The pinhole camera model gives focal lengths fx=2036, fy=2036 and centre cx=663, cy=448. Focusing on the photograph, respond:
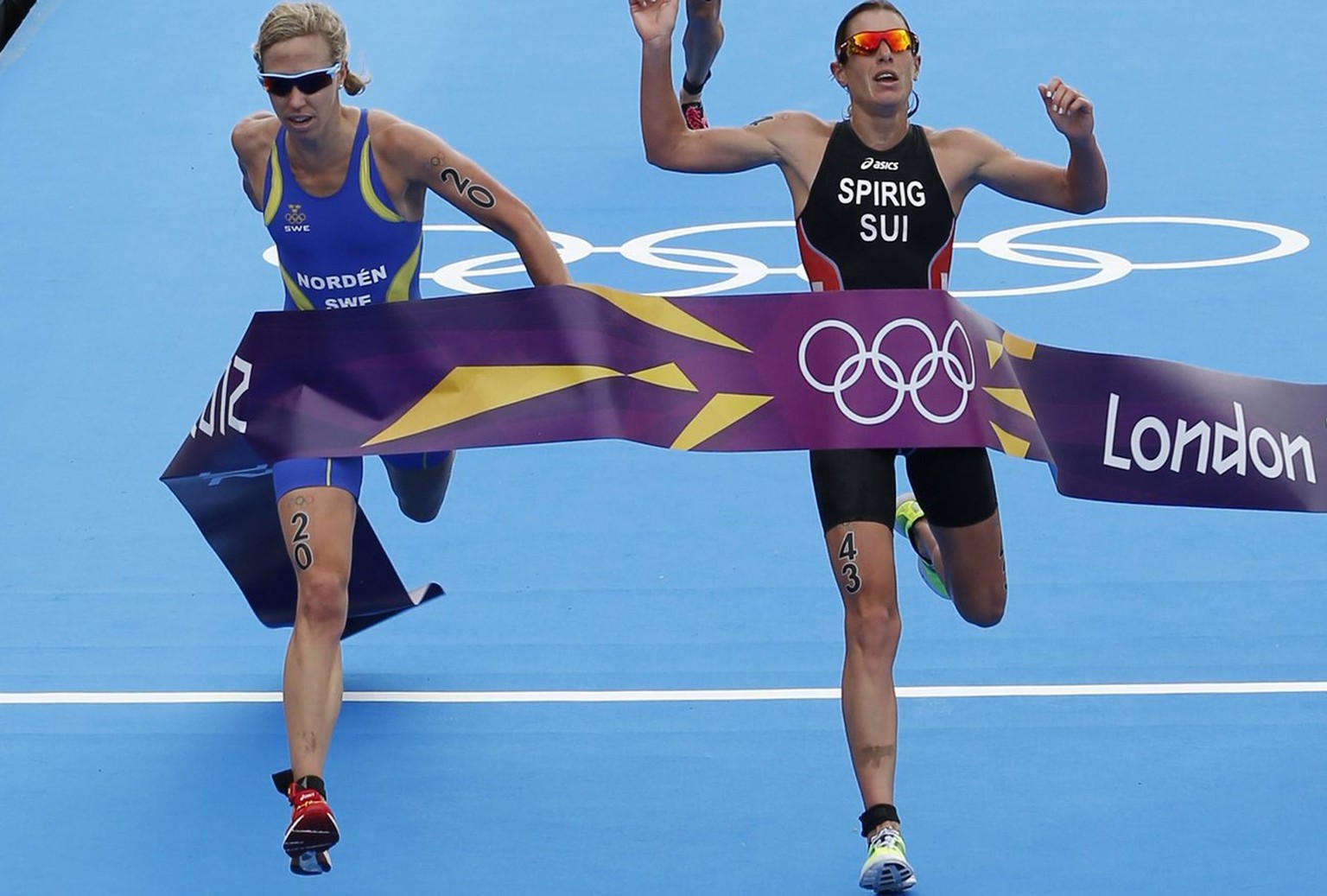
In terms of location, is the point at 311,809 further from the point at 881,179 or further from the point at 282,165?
the point at 881,179

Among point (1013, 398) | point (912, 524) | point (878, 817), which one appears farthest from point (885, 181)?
point (878, 817)

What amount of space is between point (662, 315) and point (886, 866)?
1.67m

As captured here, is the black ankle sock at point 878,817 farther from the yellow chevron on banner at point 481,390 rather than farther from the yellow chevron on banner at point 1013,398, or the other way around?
the yellow chevron on banner at point 481,390

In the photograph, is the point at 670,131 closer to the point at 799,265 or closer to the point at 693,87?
the point at 799,265

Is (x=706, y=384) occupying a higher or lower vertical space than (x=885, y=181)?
lower

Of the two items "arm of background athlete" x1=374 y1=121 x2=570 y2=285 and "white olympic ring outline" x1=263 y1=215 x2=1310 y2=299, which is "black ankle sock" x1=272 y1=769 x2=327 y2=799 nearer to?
"arm of background athlete" x1=374 y1=121 x2=570 y2=285

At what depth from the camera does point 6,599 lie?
7.46 m

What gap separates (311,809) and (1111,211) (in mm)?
7205

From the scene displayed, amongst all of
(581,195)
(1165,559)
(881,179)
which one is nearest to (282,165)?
(881,179)

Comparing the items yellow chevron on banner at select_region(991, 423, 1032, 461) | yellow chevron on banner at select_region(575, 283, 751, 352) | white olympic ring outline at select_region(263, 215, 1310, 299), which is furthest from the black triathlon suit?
white olympic ring outline at select_region(263, 215, 1310, 299)

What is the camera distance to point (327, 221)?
20.0ft

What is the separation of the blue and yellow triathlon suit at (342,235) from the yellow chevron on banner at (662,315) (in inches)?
28.7

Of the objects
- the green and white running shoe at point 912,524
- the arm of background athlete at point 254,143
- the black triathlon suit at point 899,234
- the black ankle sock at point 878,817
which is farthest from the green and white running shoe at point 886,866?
the arm of background athlete at point 254,143

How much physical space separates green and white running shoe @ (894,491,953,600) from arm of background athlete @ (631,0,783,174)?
1.47 meters
